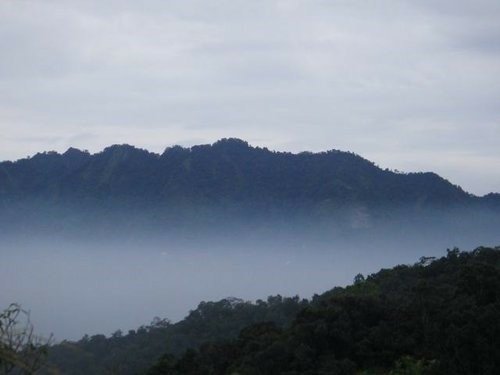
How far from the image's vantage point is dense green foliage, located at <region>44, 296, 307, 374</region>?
75.4ft

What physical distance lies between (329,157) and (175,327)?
36.0 meters

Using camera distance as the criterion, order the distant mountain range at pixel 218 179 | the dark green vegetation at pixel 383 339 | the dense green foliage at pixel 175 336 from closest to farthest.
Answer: the dark green vegetation at pixel 383 339, the dense green foliage at pixel 175 336, the distant mountain range at pixel 218 179

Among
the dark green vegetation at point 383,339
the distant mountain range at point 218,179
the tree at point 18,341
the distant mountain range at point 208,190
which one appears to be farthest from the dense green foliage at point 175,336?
the distant mountain range at point 218,179

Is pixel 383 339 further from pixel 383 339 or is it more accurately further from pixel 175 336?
pixel 175 336

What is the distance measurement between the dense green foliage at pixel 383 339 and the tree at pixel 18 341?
539 cm

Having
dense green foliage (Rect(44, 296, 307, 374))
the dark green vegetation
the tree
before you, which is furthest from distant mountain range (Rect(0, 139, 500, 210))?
the tree

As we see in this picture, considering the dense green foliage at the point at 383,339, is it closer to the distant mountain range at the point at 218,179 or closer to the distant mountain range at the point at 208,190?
the distant mountain range at the point at 208,190

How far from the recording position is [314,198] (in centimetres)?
6003

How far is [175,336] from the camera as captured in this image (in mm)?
25781

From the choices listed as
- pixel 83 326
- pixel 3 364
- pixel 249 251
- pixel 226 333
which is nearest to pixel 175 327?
pixel 226 333

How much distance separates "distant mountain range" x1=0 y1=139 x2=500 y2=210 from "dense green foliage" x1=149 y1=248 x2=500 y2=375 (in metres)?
42.8

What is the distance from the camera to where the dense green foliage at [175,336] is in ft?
75.4

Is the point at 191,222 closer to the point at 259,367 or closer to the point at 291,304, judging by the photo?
the point at 291,304

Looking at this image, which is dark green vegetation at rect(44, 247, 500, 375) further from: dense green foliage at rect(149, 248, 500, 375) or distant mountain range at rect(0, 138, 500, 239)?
distant mountain range at rect(0, 138, 500, 239)
